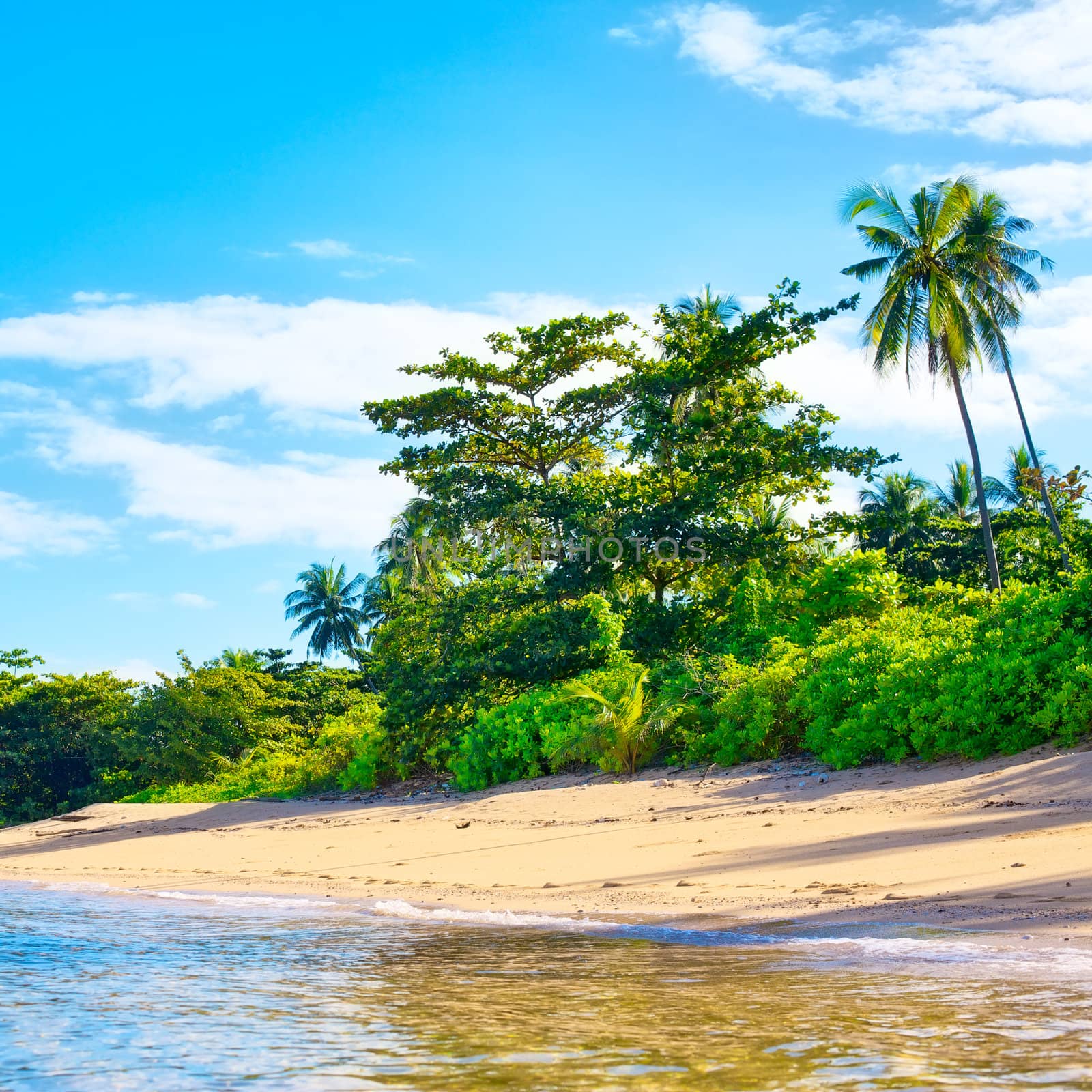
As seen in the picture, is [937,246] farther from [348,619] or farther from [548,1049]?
[348,619]

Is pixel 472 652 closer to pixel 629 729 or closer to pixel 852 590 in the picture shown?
pixel 629 729

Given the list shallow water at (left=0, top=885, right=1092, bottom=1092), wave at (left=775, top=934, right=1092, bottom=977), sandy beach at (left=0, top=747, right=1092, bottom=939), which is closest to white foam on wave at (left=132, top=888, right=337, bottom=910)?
sandy beach at (left=0, top=747, right=1092, bottom=939)

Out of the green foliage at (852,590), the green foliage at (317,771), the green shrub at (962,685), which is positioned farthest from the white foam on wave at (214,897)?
the green foliage at (852,590)

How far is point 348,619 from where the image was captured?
2058 inches

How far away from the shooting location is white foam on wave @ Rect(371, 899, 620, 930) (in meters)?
5.96

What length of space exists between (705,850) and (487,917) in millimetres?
2080

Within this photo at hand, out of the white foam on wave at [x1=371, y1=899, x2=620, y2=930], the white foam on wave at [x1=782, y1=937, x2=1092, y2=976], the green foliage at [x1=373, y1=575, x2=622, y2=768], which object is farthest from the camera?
the green foliage at [x1=373, y1=575, x2=622, y2=768]

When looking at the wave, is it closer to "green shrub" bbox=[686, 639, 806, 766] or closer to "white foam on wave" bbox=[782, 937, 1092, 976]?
"white foam on wave" bbox=[782, 937, 1092, 976]

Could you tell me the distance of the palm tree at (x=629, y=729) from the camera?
41.4ft

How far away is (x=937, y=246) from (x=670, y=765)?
55.2 ft

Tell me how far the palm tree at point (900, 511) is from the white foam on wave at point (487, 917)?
2075 centimetres

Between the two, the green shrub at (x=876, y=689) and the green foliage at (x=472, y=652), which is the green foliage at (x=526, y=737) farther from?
the green shrub at (x=876, y=689)

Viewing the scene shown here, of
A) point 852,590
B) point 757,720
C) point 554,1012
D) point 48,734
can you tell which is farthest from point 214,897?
point 48,734

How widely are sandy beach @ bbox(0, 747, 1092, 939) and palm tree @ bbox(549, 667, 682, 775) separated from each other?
415 millimetres
